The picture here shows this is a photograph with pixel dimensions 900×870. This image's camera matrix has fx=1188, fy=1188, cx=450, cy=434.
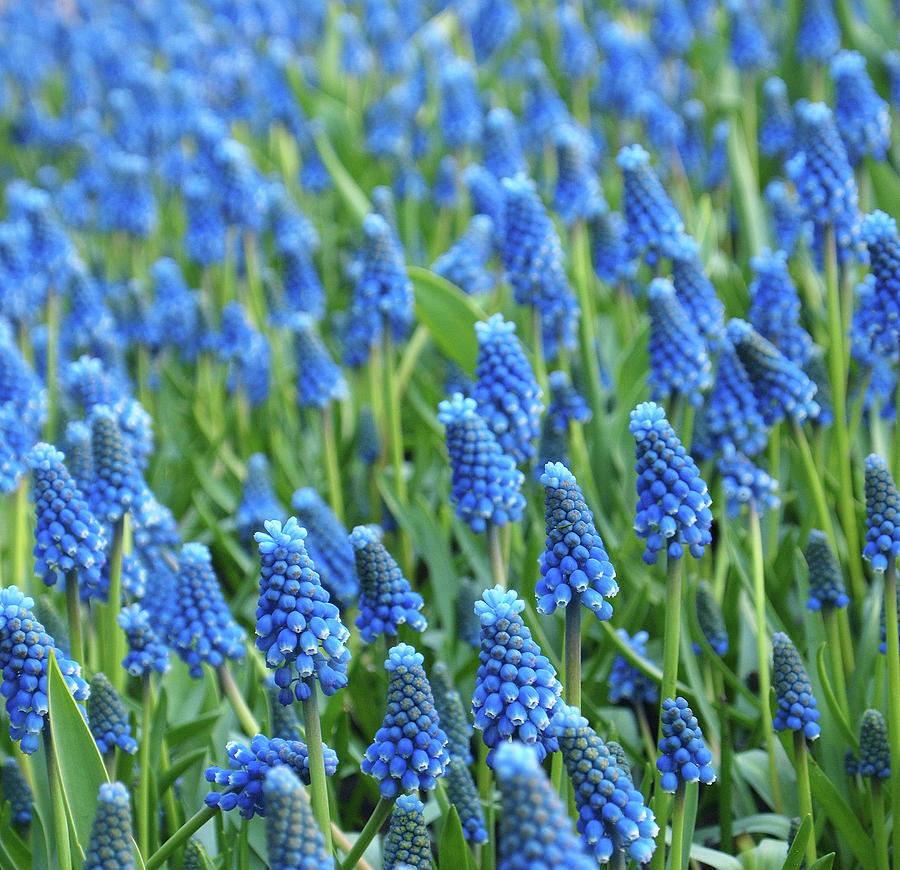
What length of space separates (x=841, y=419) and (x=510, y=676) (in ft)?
6.90

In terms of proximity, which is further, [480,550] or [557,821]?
[480,550]

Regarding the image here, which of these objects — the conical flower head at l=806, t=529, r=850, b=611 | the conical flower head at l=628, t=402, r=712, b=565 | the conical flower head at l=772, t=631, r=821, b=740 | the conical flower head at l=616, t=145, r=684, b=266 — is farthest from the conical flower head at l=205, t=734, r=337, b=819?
the conical flower head at l=616, t=145, r=684, b=266

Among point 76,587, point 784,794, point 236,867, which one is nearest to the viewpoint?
point 236,867

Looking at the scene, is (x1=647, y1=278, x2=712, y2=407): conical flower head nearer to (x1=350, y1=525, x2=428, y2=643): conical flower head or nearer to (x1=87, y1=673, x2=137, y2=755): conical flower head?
(x1=350, y1=525, x2=428, y2=643): conical flower head

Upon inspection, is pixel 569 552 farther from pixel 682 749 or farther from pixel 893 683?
pixel 893 683

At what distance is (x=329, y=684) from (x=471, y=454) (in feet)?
2.88

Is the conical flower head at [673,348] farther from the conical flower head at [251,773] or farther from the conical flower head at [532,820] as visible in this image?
the conical flower head at [532,820]

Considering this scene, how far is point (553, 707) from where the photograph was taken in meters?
2.42

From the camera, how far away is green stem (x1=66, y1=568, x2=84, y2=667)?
3.05 meters

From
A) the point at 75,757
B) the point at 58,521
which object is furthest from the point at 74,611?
the point at 75,757

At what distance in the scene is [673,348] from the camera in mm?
3678

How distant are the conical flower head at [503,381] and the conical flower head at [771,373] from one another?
23.7 inches

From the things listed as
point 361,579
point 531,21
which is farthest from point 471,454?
point 531,21

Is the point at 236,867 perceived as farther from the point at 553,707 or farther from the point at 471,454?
the point at 471,454
